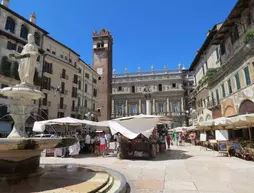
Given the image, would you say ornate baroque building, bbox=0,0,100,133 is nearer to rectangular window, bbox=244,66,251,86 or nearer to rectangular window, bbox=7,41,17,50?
rectangular window, bbox=7,41,17,50

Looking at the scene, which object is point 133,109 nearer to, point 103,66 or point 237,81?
point 103,66

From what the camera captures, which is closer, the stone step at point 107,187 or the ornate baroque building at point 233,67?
the stone step at point 107,187

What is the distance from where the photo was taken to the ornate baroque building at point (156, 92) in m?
51.3

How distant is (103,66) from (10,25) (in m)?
29.3

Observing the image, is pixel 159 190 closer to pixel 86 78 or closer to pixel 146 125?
pixel 146 125

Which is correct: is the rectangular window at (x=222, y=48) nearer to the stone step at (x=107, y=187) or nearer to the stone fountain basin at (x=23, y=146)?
the stone step at (x=107, y=187)

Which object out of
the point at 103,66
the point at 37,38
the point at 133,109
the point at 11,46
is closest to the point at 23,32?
the point at 37,38

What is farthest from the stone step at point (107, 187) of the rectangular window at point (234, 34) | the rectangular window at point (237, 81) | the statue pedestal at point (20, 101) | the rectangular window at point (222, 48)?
the rectangular window at point (222, 48)

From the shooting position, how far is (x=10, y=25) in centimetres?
2269

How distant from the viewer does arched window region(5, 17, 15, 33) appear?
22281 millimetres

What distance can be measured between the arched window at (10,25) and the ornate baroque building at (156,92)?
111 feet

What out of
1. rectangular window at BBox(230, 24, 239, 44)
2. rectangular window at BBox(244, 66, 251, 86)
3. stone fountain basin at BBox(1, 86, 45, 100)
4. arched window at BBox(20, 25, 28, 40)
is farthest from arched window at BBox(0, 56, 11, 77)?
rectangular window at BBox(230, 24, 239, 44)

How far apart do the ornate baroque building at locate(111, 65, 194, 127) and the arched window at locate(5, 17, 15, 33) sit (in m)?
33.8

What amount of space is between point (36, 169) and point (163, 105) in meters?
48.8
